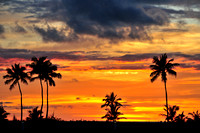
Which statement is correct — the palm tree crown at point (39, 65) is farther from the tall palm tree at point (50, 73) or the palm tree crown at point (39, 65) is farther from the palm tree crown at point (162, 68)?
the palm tree crown at point (162, 68)

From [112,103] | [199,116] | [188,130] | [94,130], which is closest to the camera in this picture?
[188,130]

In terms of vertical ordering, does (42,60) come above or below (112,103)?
above

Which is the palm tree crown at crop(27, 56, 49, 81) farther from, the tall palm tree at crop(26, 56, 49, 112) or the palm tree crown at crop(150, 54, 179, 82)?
the palm tree crown at crop(150, 54, 179, 82)

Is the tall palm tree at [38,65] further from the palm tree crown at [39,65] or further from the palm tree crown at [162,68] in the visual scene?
the palm tree crown at [162,68]

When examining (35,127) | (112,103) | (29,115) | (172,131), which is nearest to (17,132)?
(35,127)

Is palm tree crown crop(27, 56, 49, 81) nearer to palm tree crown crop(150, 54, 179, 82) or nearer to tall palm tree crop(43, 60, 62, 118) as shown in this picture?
tall palm tree crop(43, 60, 62, 118)

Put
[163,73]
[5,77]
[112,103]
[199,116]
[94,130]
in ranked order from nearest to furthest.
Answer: [94,130] → [199,116] → [163,73] → [5,77] → [112,103]

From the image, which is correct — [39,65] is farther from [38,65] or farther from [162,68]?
[162,68]

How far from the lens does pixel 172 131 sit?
57.9 meters

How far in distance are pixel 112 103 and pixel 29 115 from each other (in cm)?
3626

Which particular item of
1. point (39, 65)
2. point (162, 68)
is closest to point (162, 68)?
point (162, 68)

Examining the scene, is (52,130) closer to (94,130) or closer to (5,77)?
(94,130)

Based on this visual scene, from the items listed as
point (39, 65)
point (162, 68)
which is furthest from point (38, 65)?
point (162, 68)

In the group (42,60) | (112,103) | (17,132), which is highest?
(42,60)
